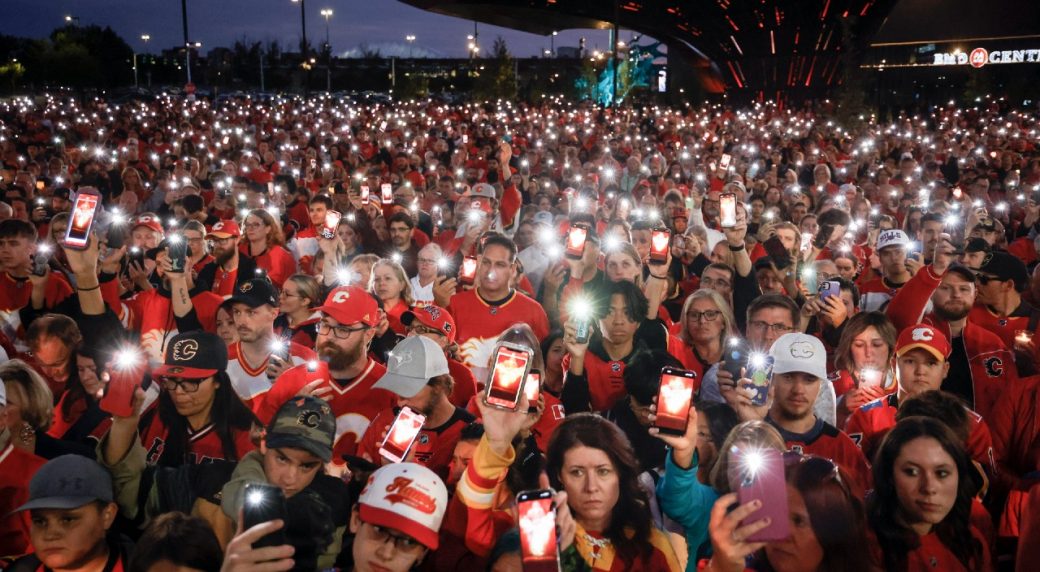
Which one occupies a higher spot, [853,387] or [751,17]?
[751,17]

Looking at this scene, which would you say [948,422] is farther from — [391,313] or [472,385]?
[391,313]

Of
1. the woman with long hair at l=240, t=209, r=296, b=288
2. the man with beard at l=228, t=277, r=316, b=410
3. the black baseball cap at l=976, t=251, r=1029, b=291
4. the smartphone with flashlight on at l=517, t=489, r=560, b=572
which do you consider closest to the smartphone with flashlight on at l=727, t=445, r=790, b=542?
the smartphone with flashlight on at l=517, t=489, r=560, b=572

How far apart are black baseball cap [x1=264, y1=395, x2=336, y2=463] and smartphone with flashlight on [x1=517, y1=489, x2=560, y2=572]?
1.38m

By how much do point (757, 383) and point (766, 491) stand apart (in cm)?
128

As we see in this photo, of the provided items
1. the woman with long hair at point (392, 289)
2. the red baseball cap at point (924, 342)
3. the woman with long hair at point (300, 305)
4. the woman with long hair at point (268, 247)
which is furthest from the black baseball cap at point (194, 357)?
the red baseball cap at point (924, 342)

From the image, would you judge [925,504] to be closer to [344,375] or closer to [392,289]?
[344,375]

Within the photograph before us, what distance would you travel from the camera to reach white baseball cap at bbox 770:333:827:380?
4.70m

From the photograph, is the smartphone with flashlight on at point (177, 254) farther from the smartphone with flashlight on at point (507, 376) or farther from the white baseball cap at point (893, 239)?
the white baseball cap at point (893, 239)

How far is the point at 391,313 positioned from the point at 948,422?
402 cm

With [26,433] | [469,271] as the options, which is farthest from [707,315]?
[26,433]

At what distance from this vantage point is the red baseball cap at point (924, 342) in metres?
5.04

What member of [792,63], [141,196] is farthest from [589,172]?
[792,63]

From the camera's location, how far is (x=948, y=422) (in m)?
4.23

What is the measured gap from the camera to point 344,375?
541 cm
